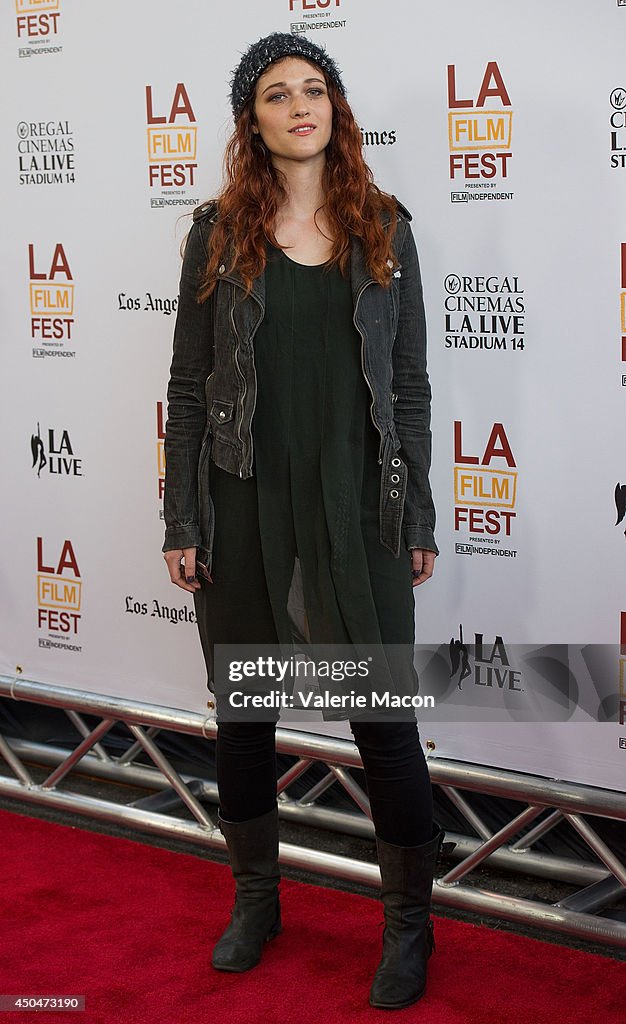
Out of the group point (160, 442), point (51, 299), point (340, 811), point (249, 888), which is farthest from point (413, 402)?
point (340, 811)

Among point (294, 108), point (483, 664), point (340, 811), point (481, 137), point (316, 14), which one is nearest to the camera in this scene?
point (294, 108)

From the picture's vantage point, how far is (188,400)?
7.04 ft

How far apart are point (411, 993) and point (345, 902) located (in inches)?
16.8

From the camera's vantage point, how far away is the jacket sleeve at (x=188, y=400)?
212 centimetres

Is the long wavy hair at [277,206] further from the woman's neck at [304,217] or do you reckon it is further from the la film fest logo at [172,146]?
the la film fest logo at [172,146]

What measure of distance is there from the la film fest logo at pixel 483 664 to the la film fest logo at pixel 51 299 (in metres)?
1.15

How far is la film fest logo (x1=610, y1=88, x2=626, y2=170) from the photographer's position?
2.17 m

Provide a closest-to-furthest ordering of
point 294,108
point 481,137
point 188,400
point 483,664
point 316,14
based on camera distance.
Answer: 1. point 294,108
2. point 188,400
3. point 481,137
4. point 316,14
5. point 483,664

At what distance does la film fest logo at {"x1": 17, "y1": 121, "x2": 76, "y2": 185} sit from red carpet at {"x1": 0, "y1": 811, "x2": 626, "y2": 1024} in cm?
159

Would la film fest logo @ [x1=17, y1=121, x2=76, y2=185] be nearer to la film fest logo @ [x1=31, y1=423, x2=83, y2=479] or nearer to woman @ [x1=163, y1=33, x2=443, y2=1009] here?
la film fest logo @ [x1=31, y1=423, x2=83, y2=479]

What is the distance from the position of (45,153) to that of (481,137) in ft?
3.52

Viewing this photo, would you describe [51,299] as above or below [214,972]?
above

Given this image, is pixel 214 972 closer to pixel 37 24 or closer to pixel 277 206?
pixel 277 206

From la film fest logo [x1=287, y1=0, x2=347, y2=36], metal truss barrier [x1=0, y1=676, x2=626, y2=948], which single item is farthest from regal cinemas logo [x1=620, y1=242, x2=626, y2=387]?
metal truss barrier [x1=0, y1=676, x2=626, y2=948]
